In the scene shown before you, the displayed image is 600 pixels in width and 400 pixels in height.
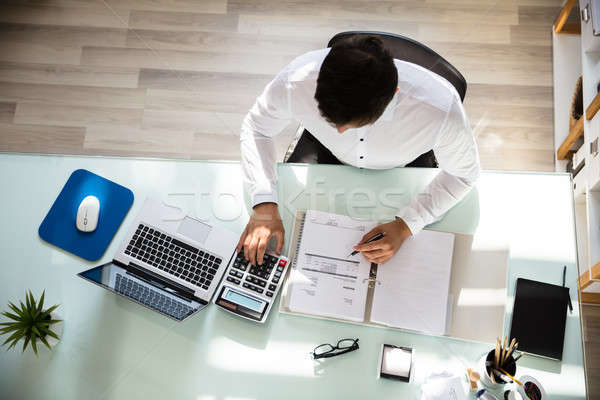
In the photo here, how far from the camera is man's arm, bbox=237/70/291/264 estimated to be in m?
1.23

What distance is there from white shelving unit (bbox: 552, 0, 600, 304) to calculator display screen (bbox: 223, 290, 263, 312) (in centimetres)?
129

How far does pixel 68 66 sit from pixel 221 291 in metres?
1.86

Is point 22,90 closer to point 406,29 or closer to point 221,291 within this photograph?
point 221,291

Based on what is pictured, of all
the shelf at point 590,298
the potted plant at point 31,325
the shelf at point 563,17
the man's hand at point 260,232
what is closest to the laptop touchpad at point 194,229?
the man's hand at point 260,232

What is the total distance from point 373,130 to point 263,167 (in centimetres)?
34

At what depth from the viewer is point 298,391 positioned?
1.16 meters

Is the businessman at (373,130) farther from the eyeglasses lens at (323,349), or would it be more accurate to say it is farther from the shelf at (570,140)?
the shelf at (570,140)

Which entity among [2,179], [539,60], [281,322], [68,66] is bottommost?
[281,322]

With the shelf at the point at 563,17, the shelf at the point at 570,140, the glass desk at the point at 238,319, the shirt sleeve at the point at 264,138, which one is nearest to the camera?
the glass desk at the point at 238,319

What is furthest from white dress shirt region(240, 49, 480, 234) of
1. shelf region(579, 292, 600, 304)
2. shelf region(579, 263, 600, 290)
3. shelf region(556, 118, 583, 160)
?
shelf region(579, 292, 600, 304)

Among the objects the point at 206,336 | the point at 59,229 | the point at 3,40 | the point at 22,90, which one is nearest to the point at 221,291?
the point at 206,336

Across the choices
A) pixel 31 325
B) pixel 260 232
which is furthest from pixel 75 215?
pixel 260 232

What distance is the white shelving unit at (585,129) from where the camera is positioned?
1713 millimetres

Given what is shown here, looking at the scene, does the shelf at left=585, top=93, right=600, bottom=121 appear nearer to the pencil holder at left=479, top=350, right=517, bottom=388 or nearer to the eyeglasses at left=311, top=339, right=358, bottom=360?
the pencil holder at left=479, top=350, right=517, bottom=388
